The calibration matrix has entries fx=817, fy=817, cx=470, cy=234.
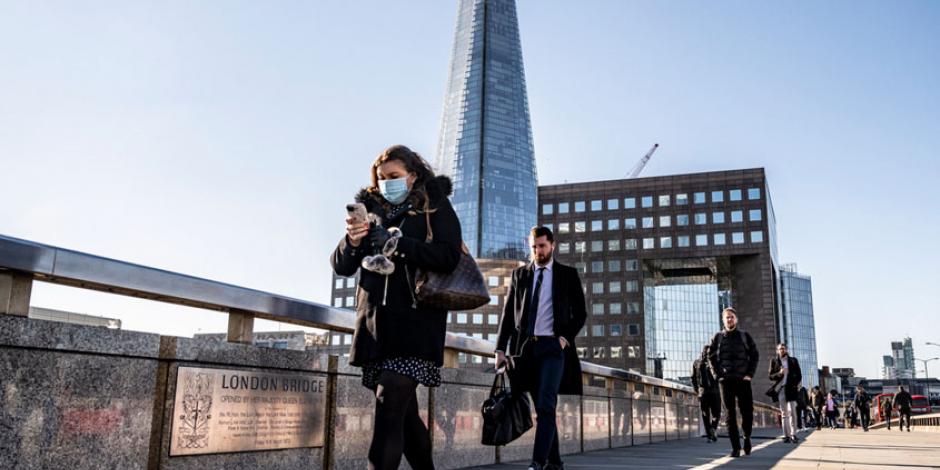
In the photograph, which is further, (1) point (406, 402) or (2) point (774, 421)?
(2) point (774, 421)

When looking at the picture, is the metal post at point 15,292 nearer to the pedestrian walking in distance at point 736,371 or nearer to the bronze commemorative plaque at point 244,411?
the bronze commemorative plaque at point 244,411

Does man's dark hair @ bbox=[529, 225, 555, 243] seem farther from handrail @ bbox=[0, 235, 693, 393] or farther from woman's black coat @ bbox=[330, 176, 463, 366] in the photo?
woman's black coat @ bbox=[330, 176, 463, 366]

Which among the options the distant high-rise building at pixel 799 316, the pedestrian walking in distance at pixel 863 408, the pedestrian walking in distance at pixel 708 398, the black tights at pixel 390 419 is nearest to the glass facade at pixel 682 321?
the distant high-rise building at pixel 799 316

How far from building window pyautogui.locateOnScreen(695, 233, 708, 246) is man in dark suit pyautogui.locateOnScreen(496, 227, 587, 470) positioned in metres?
98.3

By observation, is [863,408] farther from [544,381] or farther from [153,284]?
[153,284]

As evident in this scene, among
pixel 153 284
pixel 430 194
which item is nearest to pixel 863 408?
pixel 430 194

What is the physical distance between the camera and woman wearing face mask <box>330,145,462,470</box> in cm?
382

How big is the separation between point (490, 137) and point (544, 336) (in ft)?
520

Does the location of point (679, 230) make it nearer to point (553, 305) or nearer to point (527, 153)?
point (527, 153)

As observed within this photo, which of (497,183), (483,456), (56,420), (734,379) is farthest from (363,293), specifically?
(497,183)

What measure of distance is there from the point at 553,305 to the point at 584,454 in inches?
173

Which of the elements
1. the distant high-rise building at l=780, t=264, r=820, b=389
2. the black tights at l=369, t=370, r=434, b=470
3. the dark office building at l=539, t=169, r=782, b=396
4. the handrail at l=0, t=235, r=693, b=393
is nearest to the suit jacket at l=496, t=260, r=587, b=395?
the handrail at l=0, t=235, r=693, b=393

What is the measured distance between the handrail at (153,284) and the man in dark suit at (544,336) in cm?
147

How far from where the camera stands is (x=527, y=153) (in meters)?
168
